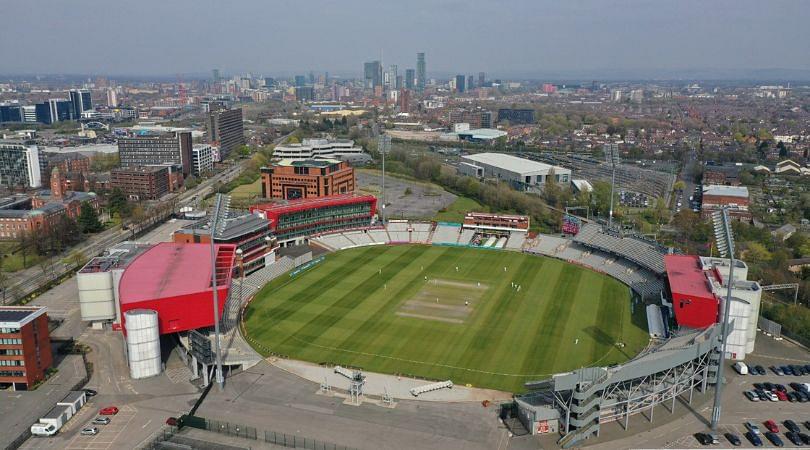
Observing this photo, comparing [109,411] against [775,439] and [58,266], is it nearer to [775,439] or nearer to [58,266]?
[775,439]

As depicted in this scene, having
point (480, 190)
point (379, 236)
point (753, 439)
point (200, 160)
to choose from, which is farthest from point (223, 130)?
point (753, 439)

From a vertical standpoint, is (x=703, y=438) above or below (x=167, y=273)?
below

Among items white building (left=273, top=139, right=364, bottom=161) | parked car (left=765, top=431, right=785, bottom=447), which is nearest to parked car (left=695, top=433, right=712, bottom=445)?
parked car (left=765, top=431, right=785, bottom=447)

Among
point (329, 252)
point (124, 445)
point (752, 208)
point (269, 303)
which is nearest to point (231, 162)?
point (329, 252)

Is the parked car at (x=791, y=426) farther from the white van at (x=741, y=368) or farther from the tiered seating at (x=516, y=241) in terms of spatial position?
the tiered seating at (x=516, y=241)

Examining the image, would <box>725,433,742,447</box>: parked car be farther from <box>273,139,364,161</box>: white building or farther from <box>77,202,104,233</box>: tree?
<box>273,139,364,161</box>: white building

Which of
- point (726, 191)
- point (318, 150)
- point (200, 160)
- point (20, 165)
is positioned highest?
point (20, 165)
